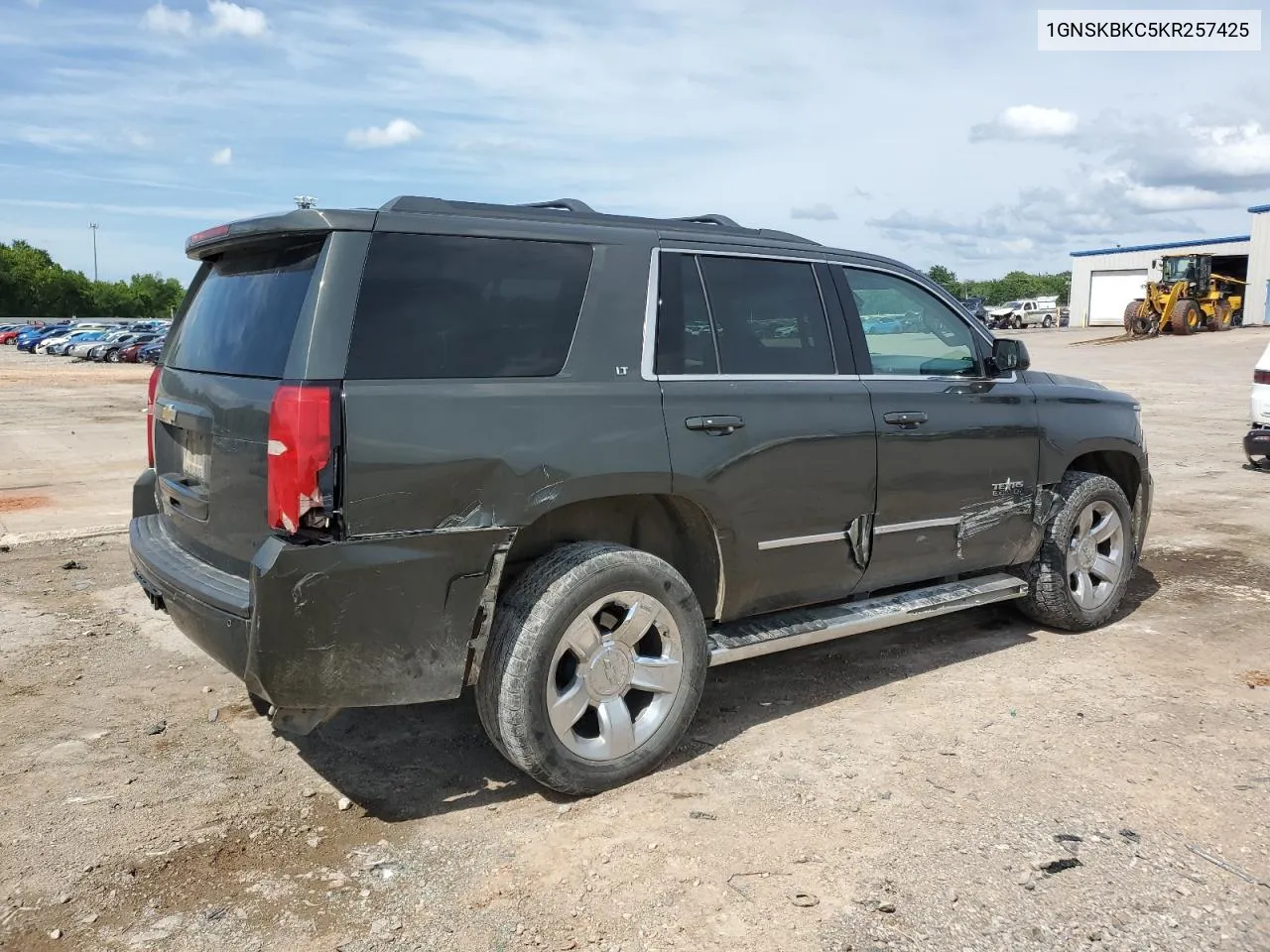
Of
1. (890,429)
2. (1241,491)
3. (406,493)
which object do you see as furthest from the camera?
(1241,491)

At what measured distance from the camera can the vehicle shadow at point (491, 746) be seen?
376 cm

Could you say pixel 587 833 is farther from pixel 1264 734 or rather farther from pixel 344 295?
pixel 1264 734

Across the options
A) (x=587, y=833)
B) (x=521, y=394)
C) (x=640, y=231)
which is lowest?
(x=587, y=833)

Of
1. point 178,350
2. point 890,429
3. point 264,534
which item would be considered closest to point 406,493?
point 264,534

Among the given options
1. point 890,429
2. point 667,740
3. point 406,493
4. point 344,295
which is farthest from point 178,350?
point 890,429

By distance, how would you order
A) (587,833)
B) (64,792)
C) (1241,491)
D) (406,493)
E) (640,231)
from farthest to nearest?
(1241,491)
(640,231)
(64,792)
(587,833)
(406,493)

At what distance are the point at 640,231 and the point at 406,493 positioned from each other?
143 centimetres

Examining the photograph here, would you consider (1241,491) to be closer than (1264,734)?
No

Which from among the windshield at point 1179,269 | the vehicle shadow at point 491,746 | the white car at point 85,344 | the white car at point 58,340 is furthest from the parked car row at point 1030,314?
the vehicle shadow at point 491,746

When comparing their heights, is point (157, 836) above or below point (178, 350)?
below

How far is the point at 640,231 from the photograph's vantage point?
156 inches

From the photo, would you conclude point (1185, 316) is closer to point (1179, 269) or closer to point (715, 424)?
point (1179, 269)

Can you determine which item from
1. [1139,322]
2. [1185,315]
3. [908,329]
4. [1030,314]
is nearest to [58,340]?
[1139,322]

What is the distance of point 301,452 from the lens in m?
3.08
